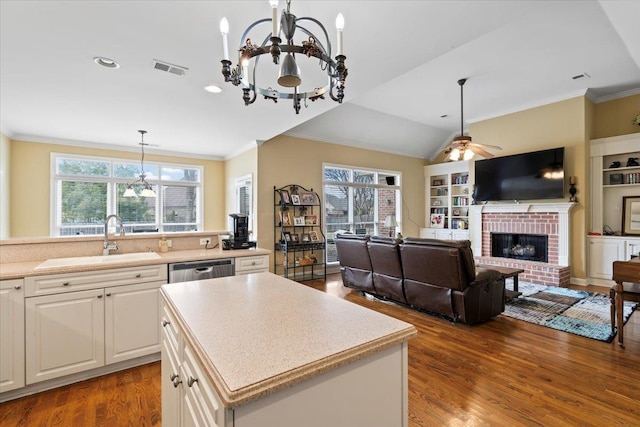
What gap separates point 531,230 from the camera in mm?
5578

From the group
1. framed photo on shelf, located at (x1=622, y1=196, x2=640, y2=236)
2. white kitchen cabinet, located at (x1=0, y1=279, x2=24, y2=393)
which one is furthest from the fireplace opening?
white kitchen cabinet, located at (x1=0, y1=279, x2=24, y2=393)

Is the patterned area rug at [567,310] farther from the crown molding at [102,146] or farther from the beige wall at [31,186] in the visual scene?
the beige wall at [31,186]

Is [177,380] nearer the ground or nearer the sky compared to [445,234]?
nearer the ground

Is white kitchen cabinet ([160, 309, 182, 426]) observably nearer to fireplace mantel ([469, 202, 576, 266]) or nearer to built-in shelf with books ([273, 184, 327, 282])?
built-in shelf with books ([273, 184, 327, 282])

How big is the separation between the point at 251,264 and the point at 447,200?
6263 millimetres

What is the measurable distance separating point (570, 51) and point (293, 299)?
4.80m

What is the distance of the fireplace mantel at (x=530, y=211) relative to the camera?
515 cm

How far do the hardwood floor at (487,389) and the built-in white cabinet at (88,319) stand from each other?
197 millimetres

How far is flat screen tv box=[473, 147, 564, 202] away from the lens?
17.1ft

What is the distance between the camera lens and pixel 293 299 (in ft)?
4.88

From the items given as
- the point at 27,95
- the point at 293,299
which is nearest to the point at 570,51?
the point at 293,299

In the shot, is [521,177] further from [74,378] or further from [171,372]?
[74,378]

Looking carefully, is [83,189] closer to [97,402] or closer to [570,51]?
[97,402]

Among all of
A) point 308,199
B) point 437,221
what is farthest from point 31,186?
point 437,221
